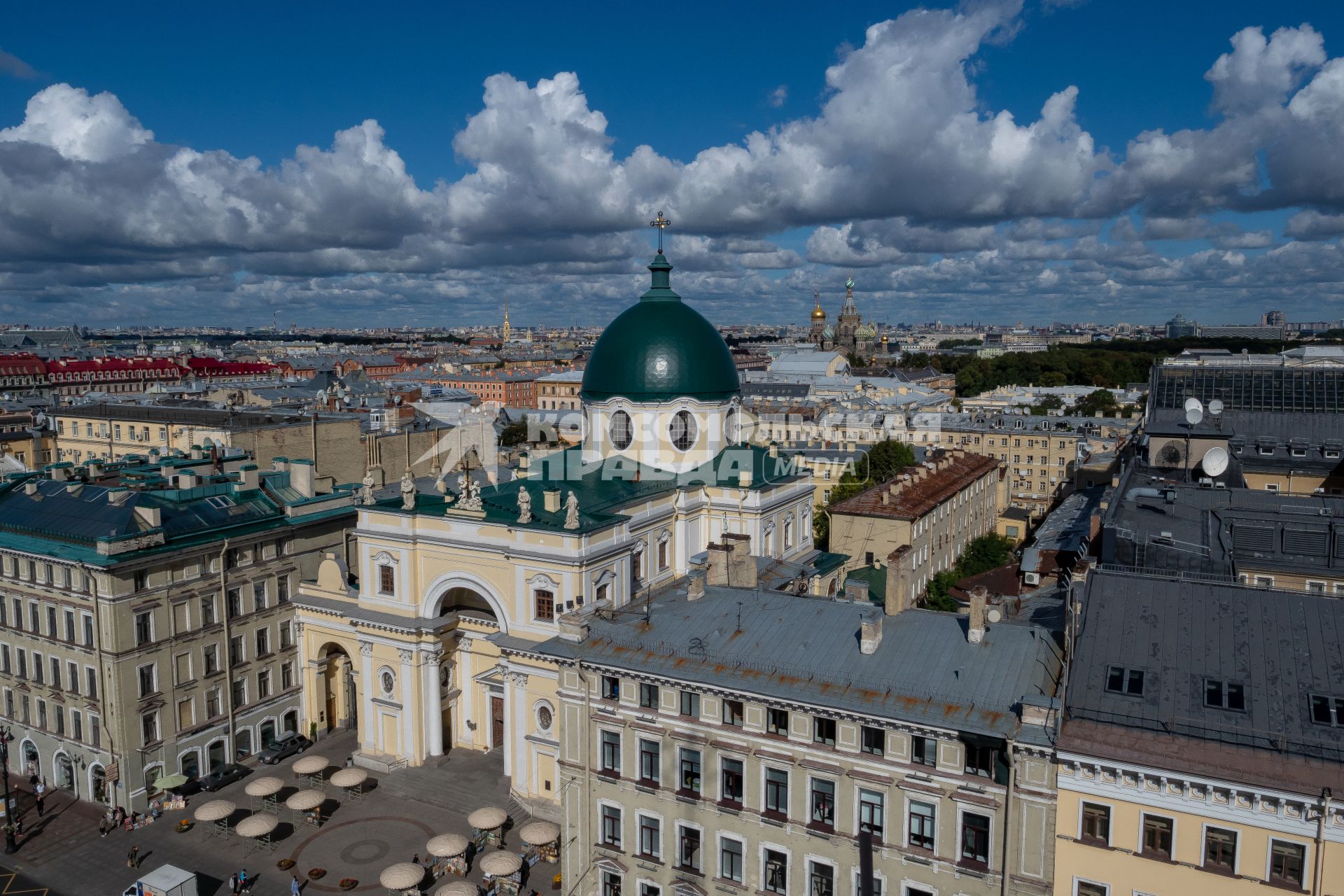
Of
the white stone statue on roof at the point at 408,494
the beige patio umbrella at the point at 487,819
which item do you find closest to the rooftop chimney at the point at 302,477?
the white stone statue on roof at the point at 408,494

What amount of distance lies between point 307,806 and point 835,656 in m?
22.3

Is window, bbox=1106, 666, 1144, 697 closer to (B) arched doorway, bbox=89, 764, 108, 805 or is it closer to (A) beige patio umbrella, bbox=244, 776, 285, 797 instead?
(A) beige patio umbrella, bbox=244, 776, 285, 797

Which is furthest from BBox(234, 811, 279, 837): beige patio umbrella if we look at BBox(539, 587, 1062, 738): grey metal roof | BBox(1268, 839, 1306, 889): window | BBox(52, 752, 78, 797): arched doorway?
BBox(1268, 839, 1306, 889): window

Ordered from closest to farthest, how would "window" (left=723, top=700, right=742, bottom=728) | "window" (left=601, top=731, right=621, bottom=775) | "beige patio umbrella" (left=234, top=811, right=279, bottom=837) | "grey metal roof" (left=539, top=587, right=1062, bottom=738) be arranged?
"grey metal roof" (left=539, top=587, right=1062, bottom=738) < "window" (left=723, top=700, right=742, bottom=728) < "window" (left=601, top=731, right=621, bottom=775) < "beige patio umbrella" (left=234, top=811, right=279, bottom=837)

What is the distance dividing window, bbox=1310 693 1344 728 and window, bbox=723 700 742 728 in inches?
536

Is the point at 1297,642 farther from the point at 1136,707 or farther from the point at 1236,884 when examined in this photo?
the point at 1236,884

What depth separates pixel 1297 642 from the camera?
2383 centimetres

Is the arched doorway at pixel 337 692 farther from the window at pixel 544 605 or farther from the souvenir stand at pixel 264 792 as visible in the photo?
the window at pixel 544 605

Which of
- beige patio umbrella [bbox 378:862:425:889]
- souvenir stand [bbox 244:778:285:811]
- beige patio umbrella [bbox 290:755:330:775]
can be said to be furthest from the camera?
beige patio umbrella [bbox 290:755:330:775]

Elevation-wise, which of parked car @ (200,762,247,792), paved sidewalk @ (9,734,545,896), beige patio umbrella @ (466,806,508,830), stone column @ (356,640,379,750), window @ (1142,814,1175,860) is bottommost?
paved sidewalk @ (9,734,545,896)

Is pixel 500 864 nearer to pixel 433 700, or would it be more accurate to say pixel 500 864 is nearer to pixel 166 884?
pixel 433 700

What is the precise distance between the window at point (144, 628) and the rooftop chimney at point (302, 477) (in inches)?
394

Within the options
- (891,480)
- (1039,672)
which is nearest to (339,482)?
(891,480)

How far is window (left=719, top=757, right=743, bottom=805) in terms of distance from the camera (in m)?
27.0
